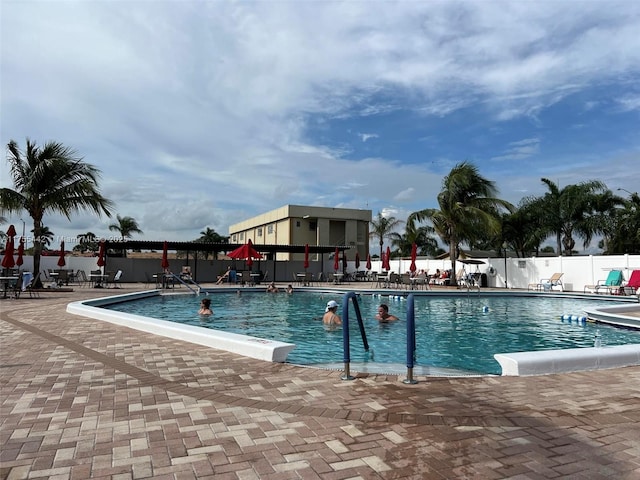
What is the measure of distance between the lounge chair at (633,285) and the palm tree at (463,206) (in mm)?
7644

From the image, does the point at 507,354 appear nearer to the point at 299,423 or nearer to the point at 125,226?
the point at 299,423

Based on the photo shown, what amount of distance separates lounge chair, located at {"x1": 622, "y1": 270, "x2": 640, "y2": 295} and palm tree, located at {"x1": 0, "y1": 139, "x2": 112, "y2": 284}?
21.5 meters

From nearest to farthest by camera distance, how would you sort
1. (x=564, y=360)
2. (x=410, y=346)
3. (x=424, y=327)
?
(x=410, y=346) → (x=564, y=360) → (x=424, y=327)

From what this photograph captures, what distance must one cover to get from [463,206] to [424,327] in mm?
15855

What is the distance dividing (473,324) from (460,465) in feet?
30.9

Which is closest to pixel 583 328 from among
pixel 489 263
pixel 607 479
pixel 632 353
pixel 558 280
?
pixel 632 353

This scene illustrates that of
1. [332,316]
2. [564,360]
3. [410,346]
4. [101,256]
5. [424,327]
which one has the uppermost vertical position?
[101,256]

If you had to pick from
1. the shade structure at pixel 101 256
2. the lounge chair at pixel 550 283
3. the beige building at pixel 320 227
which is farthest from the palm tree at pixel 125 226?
the lounge chair at pixel 550 283

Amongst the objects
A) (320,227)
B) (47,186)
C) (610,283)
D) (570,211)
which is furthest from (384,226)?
(47,186)

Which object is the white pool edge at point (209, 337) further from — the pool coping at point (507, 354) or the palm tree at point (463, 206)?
the palm tree at point (463, 206)

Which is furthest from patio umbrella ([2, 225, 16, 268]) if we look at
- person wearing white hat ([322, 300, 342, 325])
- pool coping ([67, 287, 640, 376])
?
person wearing white hat ([322, 300, 342, 325])

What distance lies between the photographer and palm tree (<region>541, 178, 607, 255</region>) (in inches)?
1070

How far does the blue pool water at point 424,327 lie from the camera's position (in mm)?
7883

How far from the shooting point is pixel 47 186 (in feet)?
57.7
